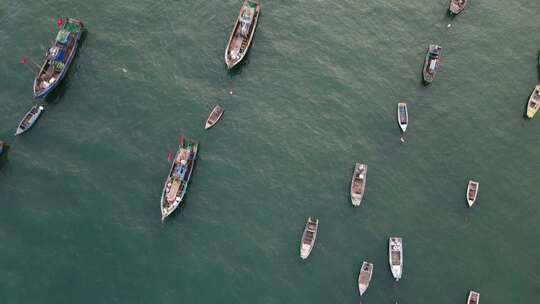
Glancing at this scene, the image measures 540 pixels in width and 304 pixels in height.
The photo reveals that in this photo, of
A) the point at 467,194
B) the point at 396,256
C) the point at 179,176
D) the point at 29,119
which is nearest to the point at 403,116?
the point at 467,194

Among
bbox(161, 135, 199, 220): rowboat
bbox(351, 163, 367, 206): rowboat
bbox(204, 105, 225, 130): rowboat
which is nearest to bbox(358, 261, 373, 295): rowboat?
bbox(351, 163, 367, 206): rowboat

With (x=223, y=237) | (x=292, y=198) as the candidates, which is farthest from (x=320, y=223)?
(x=223, y=237)

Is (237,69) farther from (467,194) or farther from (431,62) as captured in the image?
(467,194)

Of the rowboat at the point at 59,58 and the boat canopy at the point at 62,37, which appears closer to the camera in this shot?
the rowboat at the point at 59,58

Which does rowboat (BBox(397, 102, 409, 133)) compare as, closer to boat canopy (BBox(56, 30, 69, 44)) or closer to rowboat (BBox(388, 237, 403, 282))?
rowboat (BBox(388, 237, 403, 282))

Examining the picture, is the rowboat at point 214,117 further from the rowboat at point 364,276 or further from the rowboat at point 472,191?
the rowboat at point 472,191

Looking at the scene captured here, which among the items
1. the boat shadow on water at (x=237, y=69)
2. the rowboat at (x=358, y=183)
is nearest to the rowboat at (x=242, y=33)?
the boat shadow on water at (x=237, y=69)

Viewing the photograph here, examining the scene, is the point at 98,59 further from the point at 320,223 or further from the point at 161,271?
the point at 320,223
